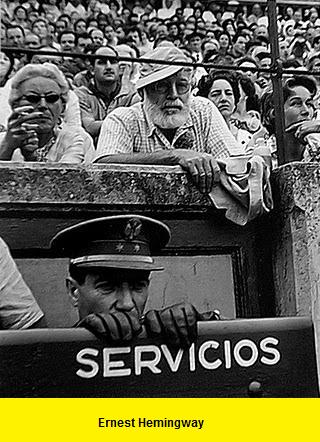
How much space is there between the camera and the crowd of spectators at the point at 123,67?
90.4 inches

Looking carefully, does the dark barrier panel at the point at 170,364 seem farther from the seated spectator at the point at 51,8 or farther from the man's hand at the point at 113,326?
the seated spectator at the point at 51,8

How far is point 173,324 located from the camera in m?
1.78

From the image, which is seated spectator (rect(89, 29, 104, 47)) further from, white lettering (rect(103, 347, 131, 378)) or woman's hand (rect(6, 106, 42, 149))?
white lettering (rect(103, 347, 131, 378))

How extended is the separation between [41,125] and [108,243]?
522mm

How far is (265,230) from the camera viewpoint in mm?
2023

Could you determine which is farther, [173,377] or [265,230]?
[265,230]

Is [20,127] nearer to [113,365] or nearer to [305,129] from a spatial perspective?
[113,365]

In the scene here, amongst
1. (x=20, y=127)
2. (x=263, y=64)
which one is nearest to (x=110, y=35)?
(x=263, y=64)

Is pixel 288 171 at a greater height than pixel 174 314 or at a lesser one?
greater

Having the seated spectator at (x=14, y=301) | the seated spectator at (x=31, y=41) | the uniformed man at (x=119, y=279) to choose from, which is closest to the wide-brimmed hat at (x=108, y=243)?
the uniformed man at (x=119, y=279)

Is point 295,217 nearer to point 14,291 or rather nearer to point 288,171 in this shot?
point 288,171

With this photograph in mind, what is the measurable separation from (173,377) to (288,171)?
1.82ft

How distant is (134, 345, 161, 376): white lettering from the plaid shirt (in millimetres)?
551
